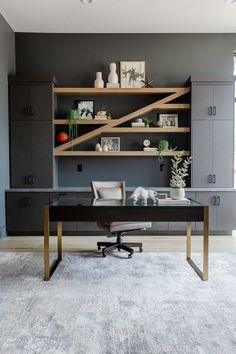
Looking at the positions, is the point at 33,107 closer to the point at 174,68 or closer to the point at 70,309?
the point at 174,68

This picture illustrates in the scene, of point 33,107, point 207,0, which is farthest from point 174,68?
point 33,107

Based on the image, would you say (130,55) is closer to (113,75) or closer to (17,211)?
(113,75)

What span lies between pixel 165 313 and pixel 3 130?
365 centimetres

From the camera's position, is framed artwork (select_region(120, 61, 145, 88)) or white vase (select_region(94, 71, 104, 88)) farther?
framed artwork (select_region(120, 61, 145, 88))

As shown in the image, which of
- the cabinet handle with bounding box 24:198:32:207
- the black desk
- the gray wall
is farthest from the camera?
Answer: the cabinet handle with bounding box 24:198:32:207

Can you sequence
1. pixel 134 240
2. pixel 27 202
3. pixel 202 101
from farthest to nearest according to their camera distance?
pixel 202 101 < pixel 27 202 < pixel 134 240

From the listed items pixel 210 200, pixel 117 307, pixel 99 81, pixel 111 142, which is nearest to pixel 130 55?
pixel 99 81

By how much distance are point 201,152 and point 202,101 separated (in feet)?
2.54

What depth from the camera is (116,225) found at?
4.09 m

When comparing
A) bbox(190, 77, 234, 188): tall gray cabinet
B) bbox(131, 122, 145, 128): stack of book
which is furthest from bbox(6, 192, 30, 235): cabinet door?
bbox(190, 77, 234, 188): tall gray cabinet

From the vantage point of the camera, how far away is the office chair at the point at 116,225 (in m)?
4.11

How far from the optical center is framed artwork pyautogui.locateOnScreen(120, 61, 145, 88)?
563 centimetres

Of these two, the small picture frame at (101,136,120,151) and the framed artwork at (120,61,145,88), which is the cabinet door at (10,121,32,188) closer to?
the small picture frame at (101,136,120,151)

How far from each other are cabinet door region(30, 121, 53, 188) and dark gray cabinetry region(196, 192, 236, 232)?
7.52 ft
